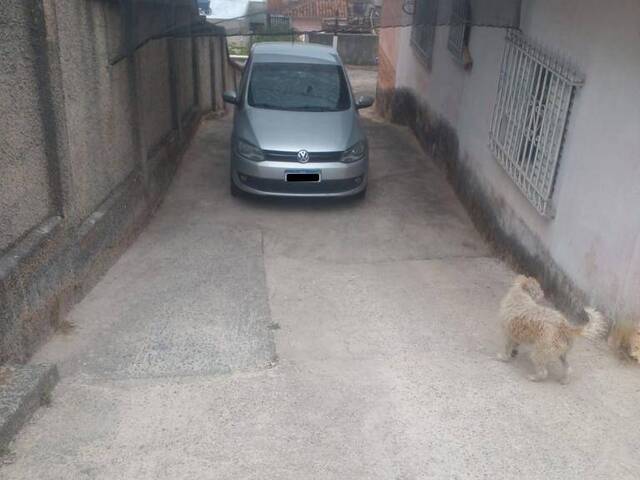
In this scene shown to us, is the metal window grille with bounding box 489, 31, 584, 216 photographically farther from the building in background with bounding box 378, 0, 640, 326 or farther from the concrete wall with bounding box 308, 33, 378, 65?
the concrete wall with bounding box 308, 33, 378, 65

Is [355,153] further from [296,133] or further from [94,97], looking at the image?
[94,97]

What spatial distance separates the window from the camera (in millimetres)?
9656

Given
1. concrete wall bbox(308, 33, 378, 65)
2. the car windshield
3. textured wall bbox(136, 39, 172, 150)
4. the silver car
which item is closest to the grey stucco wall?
concrete wall bbox(308, 33, 378, 65)

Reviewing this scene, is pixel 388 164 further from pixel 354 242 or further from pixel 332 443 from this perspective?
pixel 332 443

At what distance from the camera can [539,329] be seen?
4.22 m

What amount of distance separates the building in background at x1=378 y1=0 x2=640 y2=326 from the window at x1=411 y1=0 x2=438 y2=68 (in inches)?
17.7

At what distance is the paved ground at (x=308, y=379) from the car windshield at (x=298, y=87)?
232cm

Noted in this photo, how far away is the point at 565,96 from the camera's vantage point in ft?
18.0

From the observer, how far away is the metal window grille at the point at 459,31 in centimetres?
888

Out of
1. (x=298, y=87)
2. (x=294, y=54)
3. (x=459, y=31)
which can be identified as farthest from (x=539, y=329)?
(x=294, y=54)

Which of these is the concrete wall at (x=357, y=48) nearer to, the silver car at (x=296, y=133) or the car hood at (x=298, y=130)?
the silver car at (x=296, y=133)

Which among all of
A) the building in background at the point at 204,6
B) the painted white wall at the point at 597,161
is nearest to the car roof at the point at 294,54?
the building in background at the point at 204,6

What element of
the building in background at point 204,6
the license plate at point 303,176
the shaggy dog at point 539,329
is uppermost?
the building in background at point 204,6

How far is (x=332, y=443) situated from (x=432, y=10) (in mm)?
8011
